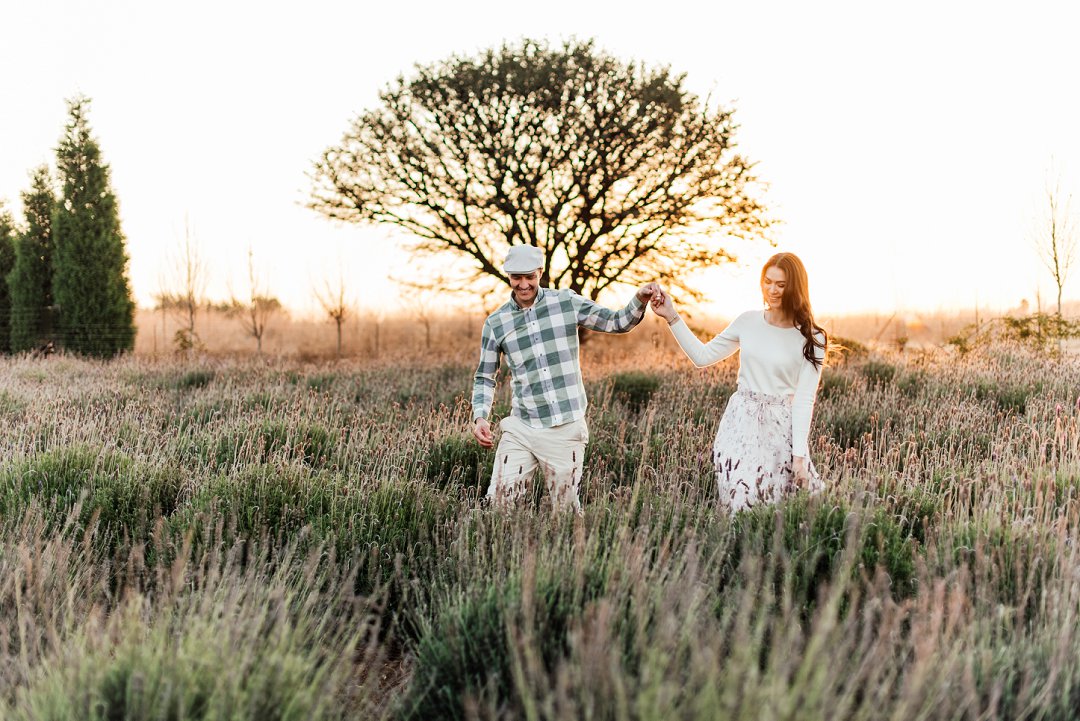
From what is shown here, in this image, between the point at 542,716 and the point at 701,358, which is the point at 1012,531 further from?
the point at 542,716

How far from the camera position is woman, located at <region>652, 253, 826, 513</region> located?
4273mm

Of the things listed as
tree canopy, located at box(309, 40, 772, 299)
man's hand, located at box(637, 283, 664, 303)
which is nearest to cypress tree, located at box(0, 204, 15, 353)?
tree canopy, located at box(309, 40, 772, 299)

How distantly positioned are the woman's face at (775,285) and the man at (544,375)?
64 cm

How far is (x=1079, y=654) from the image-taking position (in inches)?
102

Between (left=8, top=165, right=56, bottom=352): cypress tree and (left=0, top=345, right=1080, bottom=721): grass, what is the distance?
1512 centimetres

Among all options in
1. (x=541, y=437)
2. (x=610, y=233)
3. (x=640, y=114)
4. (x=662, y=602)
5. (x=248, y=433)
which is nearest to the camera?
(x=662, y=602)

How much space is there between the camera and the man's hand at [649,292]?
4.41 meters

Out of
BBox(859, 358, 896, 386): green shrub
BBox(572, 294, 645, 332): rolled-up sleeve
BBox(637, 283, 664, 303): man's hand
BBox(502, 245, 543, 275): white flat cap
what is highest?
BBox(502, 245, 543, 275): white flat cap

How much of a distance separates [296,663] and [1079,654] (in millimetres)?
2670

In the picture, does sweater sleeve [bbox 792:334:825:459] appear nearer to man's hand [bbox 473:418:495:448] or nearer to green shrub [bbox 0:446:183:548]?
man's hand [bbox 473:418:495:448]

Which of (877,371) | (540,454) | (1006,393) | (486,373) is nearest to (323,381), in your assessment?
(486,373)

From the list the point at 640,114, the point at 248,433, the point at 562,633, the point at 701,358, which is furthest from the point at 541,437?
the point at 640,114

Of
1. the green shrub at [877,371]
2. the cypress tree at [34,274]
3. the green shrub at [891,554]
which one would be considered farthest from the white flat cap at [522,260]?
the cypress tree at [34,274]

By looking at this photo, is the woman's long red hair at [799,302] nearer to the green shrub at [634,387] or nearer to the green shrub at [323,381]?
the green shrub at [634,387]
